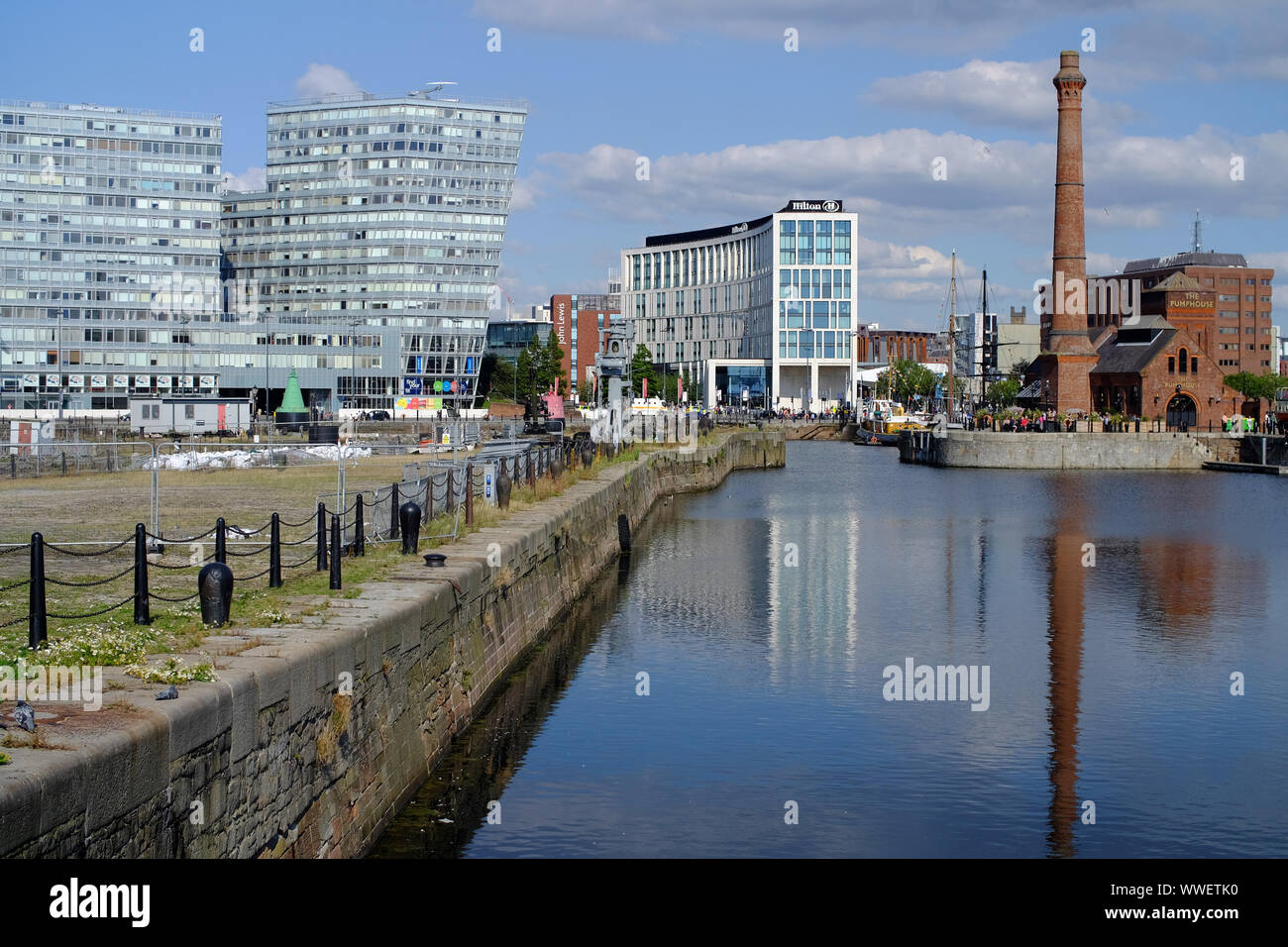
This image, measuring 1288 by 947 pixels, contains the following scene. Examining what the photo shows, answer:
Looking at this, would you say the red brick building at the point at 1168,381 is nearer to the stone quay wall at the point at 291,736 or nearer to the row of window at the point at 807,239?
the row of window at the point at 807,239

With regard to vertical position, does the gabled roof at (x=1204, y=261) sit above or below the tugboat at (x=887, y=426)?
above

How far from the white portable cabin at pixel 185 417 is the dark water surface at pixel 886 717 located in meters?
47.2

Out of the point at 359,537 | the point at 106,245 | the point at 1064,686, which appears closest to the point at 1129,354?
the point at 1064,686

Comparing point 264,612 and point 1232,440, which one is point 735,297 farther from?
point 264,612

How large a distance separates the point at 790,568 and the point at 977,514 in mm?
21635

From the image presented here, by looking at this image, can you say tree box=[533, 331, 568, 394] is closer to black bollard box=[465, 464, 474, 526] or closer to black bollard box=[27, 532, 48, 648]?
black bollard box=[465, 464, 474, 526]

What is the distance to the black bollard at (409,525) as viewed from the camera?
2130cm

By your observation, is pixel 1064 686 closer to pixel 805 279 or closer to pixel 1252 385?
pixel 805 279

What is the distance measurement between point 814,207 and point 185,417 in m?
104

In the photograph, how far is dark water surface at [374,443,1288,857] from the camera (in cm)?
1557

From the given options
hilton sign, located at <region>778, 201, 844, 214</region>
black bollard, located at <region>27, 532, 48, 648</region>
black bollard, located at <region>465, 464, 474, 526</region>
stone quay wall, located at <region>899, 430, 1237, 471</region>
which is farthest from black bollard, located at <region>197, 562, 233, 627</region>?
hilton sign, located at <region>778, 201, 844, 214</region>

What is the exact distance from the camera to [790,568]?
3906cm

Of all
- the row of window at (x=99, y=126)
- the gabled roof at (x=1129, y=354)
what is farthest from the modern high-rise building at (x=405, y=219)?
the gabled roof at (x=1129, y=354)
